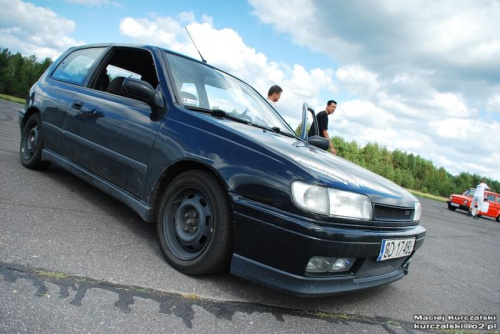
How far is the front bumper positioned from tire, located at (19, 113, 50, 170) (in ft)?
10.3

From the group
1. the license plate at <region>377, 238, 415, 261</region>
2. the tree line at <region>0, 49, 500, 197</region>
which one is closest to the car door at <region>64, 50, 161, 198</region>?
the license plate at <region>377, 238, 415, 261</region>

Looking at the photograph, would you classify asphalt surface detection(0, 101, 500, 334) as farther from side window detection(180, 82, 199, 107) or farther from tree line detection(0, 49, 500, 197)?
tree line detection(0, 49, 500, 197)

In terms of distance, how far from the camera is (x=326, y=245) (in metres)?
1.96

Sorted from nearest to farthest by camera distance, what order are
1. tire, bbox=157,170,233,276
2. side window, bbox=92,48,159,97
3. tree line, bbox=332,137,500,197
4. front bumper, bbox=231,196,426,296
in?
1. front bumper, bbox=231,196,426,296
2. tire, bbox=157,170,233,276
3. side window, bbox=92,48,159,97
4. tree line, bbox=332,137,500,197

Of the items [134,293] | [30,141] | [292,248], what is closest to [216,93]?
[292,248]

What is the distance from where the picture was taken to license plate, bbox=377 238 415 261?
2264 millimetres

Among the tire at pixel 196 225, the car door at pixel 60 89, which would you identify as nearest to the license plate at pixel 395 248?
the tire at pixel 196 225

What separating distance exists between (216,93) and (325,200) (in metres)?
1.60

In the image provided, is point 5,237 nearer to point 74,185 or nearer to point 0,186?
point 0,186

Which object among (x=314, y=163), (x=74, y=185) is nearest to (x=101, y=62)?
(x=74, y=185)

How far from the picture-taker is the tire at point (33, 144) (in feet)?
13.6

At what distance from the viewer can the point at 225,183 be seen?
2.20 m

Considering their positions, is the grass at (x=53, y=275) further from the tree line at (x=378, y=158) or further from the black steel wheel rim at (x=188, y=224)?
the tree line at (x=378, y=158)

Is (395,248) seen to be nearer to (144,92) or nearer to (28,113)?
(144,92)
